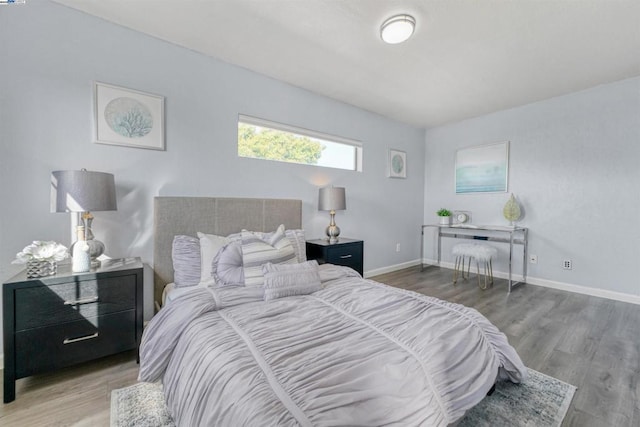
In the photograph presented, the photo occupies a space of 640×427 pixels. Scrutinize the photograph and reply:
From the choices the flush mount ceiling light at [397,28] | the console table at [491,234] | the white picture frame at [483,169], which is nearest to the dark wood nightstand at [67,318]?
the flush mount ceiling light at [397,28]

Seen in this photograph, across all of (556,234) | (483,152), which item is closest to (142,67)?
(483,152)

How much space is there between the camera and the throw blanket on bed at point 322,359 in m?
0.90

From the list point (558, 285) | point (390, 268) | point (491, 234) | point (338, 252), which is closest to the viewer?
point (338, 252)

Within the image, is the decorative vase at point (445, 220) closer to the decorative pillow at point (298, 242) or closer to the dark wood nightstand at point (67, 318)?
the decorative pillow at point (298, 242)

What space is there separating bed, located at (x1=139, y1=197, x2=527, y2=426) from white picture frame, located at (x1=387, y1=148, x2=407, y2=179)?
112 inches

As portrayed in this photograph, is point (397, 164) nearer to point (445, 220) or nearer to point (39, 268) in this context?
point (445, 220)

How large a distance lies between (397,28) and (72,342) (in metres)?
3.17

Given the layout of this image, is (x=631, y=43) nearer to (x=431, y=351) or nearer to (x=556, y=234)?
(x=556, y=234)

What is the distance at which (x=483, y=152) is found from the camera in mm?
4363

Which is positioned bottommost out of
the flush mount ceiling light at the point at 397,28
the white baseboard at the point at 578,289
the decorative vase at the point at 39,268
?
the white baseboard at the point at 578,289

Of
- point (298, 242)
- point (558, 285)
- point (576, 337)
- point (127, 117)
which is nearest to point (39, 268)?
point (127, 117)

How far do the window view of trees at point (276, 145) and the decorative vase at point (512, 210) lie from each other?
111 inches

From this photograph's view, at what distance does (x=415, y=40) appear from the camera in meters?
2.37

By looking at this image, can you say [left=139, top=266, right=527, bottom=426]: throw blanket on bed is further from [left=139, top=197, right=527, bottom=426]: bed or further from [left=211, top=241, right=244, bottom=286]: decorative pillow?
[left=211, top=241, right=244, bottom=286]: decorative pillow
